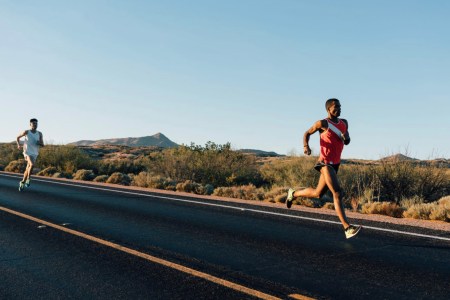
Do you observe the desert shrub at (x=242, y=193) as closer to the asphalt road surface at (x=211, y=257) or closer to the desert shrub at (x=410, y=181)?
the desert shrub at (x=410, y=181)

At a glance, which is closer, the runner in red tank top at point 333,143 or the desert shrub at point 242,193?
the runner in red tank top at point 333,143

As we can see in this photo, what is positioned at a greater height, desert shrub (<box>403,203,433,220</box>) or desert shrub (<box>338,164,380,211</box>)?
desert shrub (<box>338,164,380,211</box>)

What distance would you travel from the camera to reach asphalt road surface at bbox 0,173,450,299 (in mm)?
4461

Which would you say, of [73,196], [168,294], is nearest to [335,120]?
[168,294]

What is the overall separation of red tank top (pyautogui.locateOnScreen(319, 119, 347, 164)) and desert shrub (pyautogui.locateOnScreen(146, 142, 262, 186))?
15203 millimetres

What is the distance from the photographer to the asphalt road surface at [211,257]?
14.6 ft

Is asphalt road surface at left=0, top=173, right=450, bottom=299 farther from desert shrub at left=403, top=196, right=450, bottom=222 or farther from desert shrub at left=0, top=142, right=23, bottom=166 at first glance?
desert shrub at left=0, top=142, right=23, bottom=166

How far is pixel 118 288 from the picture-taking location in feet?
14.8

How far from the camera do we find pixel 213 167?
23.4m

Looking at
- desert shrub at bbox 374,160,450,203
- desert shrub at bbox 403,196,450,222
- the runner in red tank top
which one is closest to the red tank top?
the runner in red tank top

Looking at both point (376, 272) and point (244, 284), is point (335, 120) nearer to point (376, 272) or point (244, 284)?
point (376, 272)

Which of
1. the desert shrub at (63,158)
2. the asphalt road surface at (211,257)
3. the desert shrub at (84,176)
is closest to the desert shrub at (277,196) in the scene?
the asphalt road surface at (211,257)

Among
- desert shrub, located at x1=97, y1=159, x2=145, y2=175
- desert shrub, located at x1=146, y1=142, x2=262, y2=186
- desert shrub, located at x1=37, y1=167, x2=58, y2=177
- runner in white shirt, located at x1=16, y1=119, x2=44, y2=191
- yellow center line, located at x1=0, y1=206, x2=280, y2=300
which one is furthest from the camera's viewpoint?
desert shrub, located at x1=97, y1=159, x2=145, y2=175

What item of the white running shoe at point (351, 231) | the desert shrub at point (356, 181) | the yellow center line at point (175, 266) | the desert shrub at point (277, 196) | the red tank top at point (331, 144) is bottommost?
the yellow center line at point (175, 266)
